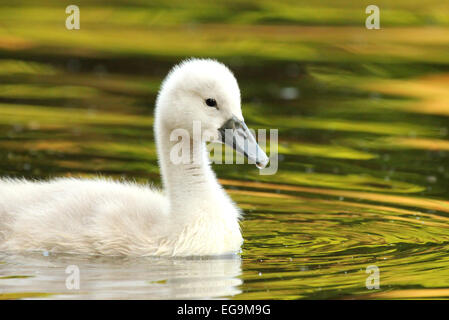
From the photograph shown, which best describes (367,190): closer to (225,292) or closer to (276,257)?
(276,257)

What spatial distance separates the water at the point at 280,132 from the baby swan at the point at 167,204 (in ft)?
0.49

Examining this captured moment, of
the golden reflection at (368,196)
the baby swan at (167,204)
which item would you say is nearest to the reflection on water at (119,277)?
the baby swan at (167,204)

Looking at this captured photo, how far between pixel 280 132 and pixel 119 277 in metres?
5.10

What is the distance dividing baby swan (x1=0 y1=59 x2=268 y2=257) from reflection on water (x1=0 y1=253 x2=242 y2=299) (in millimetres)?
128

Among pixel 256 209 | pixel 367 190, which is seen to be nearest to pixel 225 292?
pixel 256 209

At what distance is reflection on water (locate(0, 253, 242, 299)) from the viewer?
7.95 m

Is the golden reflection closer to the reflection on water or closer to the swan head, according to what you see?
the swan head

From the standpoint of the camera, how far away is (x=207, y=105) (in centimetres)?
916

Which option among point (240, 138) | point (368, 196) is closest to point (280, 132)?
point (368, 196)

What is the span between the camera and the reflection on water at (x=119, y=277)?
795 centimetres

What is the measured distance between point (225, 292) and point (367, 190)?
3.40m

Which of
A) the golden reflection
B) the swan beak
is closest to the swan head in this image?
the swan beak

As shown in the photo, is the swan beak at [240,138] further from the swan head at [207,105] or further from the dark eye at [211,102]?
the dark eye at [211,102]

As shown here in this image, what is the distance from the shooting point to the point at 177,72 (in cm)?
919
